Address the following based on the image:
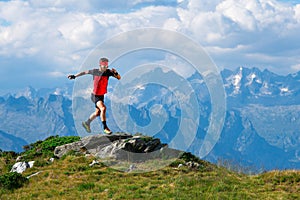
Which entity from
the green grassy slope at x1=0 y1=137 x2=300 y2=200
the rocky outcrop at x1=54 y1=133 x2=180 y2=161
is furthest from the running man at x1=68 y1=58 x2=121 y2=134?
the green grassy slope at x1=0 y1=137 x2=300 y2=200

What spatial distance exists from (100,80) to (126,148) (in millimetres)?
3786

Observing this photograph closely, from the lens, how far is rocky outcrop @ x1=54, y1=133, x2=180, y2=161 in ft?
71.1

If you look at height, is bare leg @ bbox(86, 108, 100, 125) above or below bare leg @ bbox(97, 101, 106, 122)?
below

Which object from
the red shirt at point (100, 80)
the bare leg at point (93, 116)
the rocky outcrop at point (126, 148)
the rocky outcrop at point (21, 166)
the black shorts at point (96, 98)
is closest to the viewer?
the red shirt at point (100, 80)

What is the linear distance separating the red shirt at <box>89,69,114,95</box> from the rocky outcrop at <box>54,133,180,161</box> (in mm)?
3008

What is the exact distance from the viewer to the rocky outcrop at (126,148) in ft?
71.1

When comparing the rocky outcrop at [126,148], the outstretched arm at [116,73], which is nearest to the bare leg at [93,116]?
the rocky outcrop at [126,148]

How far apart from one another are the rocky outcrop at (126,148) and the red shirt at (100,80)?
3008 millimetres

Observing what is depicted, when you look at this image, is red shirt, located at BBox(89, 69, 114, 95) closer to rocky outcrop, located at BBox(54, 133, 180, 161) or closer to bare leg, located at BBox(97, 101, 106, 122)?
bare leg, located at BBox(97, 101, 106, 122)

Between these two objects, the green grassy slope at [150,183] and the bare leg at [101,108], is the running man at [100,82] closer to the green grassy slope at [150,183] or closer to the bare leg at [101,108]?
the bare leg at [101,108]

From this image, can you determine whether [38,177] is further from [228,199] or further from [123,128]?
[228,199]

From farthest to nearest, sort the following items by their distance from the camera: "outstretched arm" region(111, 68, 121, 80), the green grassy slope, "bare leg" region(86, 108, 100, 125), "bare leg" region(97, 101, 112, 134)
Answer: "bare leg" region(86, 108, 100, 125) < "bare leg" region(97, 101, 112, 134) < "outstretched arm" region(111, 68, 121, 80) < the green grassy slope

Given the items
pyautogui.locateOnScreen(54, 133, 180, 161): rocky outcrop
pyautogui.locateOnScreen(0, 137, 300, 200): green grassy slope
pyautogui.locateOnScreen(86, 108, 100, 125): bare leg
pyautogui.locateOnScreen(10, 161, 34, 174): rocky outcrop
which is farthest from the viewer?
pyautogui.locateOnScreen(10, 161, 34, 174): rocky outcrop

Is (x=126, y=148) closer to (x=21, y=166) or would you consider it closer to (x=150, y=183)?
(x=150, y=183)
